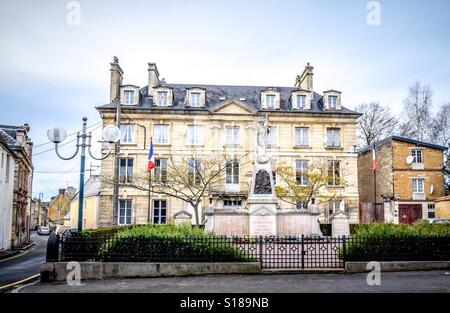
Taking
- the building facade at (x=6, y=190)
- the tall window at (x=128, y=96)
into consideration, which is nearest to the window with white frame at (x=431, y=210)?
the tall window at (x=128, y=96)

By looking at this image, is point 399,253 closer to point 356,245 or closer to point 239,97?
point 356,245

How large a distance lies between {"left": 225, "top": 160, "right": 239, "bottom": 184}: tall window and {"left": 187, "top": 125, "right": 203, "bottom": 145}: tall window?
3588mm

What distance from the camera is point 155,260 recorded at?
40.6ft

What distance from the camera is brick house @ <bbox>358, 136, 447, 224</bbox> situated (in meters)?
37.9

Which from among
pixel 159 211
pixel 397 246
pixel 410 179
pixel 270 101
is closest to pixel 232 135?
pixel 270 101

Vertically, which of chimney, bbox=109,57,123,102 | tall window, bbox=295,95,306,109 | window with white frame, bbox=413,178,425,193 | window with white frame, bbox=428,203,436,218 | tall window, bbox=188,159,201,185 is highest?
chimney, bbox=109,57,123,102

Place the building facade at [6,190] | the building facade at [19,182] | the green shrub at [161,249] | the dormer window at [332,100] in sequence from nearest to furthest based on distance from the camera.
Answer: the green shrub at [161,249] < the building facade at [6,190] < the building facade at [19,182] < the dormer window at [332,100]

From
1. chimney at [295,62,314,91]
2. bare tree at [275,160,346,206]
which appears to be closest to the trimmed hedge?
bare tree at [275,160,346,206]

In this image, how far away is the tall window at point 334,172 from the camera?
38.6m

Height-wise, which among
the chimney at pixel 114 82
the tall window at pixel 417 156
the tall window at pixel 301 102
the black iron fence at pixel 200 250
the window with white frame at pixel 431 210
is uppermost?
the chimney at pixel 114 82

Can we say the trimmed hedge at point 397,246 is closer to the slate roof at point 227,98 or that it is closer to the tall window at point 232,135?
the tall window at point 232,135

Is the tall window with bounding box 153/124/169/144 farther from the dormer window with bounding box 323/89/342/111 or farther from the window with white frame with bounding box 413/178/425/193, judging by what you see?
the window with white frame with bounding box 413/178/425/193
